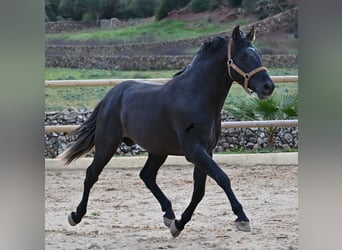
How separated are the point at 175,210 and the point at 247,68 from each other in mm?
1895

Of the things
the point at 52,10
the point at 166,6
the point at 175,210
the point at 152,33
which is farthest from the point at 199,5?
the point at 175,210

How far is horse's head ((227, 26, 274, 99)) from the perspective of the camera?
4465mm

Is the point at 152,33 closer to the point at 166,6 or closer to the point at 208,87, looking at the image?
the point at 166,6

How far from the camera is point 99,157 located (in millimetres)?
5348

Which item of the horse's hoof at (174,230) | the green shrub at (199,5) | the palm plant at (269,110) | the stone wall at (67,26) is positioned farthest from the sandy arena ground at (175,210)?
the green shrub at (199,5)

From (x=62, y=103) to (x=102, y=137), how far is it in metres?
5.20

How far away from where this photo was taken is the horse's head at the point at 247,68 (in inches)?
176

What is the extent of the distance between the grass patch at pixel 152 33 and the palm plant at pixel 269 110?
3885mm

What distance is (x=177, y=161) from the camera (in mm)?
7836

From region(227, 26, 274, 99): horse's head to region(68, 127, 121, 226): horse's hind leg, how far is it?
1139mm

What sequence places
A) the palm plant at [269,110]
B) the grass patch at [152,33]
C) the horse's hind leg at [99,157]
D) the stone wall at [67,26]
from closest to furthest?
the horse's hind leg at [99,157] → the palm plant at [269,110] → the grass patch at [152,33] → the stone wall at [67,26]

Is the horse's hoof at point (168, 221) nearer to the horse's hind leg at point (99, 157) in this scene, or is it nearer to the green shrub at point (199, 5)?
the horse's hind leg at point (99, 157)
